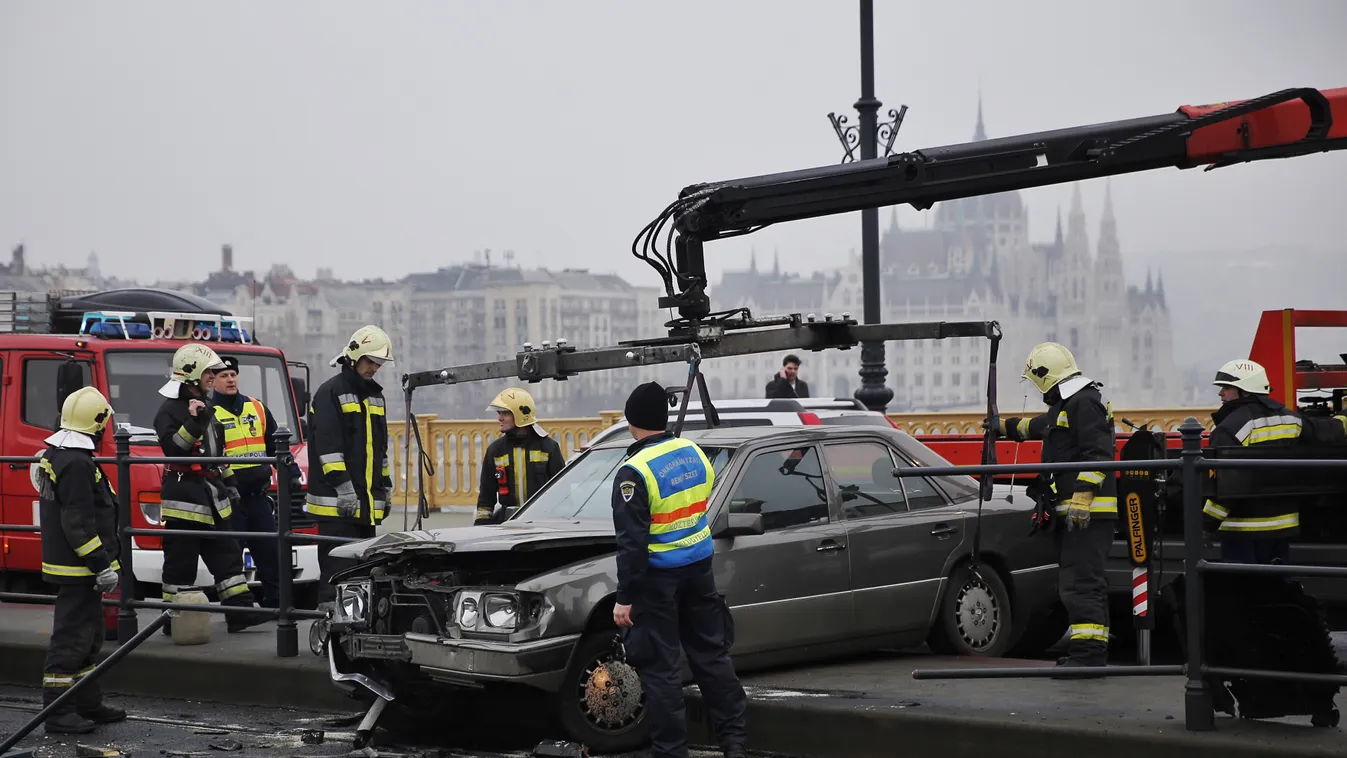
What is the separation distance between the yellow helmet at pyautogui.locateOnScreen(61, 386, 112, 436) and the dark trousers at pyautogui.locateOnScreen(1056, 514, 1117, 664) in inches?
204

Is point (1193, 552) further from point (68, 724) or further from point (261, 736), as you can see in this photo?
point (68, 724)

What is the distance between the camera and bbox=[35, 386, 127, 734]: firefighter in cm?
746

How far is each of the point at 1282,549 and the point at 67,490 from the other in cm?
651

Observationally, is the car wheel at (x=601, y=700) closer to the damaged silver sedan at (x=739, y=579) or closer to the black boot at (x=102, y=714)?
the damaged silver sedan at (x=739, y=579)

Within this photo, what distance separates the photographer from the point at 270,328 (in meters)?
80.4

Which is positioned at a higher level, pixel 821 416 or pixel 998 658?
pixel 821 416

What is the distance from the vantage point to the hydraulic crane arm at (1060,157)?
7.43 meters

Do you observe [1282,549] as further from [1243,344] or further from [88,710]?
[1243,344]

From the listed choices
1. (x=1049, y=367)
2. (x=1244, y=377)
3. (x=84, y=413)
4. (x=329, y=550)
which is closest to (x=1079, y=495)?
(x=1049, y=367)

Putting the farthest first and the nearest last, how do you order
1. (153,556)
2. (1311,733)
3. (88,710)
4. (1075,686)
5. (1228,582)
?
(153,556) < (88,710) < (1075,686) < (1228,582) < (1311,733)

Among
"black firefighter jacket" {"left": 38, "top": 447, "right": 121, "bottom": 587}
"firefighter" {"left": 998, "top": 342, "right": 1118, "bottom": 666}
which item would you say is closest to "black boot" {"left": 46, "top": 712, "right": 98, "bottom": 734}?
"black firefighter jacket" {"left": 38, "top": 447, "right": 121, "bottom": 587}

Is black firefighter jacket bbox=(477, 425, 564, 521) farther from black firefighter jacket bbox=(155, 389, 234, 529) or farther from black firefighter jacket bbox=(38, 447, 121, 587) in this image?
black firefighter jacket bbox=(38, 447, 121, 587)

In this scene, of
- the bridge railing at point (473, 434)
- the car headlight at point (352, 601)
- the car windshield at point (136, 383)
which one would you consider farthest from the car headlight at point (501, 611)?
the bridge railing at point (473, 434)

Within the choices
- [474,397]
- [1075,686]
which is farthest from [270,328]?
[1075,686]
